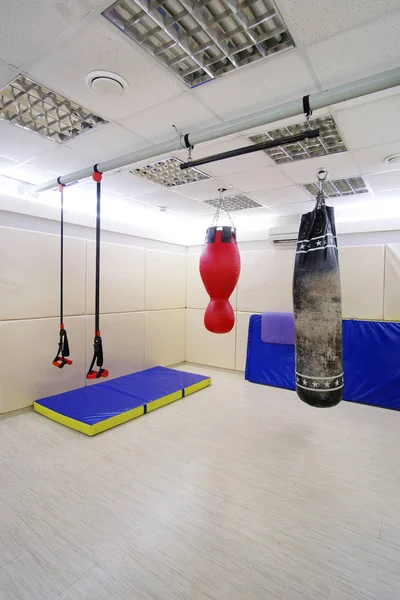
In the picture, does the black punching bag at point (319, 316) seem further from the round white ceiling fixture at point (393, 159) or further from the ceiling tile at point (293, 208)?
the ceiling tile at point (293, 208)

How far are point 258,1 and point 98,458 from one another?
340 cm

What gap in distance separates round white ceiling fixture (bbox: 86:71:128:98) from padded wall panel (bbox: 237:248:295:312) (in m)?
3.75

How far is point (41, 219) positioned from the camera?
400cm

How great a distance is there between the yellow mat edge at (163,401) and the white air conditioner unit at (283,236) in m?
2.92

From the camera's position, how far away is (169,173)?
154 inches

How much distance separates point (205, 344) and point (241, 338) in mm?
823

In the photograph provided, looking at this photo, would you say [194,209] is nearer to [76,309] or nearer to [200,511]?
[76,309]

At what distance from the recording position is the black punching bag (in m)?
2.10

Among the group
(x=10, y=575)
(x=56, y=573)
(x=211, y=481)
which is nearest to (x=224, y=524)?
(x=211, y=481)

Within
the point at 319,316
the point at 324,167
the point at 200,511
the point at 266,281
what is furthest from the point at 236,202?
the point at 200,511

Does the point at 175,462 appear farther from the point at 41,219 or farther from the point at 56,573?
the point at 41,219

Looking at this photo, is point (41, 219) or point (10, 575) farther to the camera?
point (41, 219)

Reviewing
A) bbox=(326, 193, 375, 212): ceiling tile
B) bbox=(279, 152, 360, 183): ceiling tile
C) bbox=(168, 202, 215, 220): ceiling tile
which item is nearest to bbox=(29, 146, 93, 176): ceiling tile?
bbox=(168, 202, 215, 220): ceiling tile

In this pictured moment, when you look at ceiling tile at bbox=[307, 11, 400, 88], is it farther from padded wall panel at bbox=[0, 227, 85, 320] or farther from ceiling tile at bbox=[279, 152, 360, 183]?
padded wall panel at bbox=[0, 227, 85, 320]
